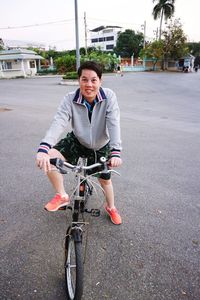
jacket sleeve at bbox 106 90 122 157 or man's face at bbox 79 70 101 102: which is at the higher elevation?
man's face at bbox 79 70 101 102

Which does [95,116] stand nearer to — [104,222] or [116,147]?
[116,147]

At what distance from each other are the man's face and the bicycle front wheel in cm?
120

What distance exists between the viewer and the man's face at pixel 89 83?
2150mm

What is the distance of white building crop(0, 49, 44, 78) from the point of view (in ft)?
113

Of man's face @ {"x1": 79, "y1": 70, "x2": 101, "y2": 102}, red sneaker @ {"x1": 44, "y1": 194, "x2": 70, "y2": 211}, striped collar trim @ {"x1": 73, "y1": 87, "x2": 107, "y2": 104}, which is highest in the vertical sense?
man's face @ {"x1": 79, "y1": 70, "x2": 101, "y2": 102}

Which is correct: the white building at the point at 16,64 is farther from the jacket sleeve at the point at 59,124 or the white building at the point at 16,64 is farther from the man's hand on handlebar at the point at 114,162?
the man's hand on handlebar at the point at 114,162

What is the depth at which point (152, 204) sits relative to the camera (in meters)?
3.28

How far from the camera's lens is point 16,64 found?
1407 inches

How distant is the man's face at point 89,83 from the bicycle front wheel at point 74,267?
1.20m

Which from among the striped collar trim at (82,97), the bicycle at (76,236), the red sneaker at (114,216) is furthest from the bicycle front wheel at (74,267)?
the striped collar trim at (82,97)

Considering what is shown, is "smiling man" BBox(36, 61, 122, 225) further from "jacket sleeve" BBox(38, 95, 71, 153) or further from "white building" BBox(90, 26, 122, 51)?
"white building" BBox(90, 26, 122, 51)

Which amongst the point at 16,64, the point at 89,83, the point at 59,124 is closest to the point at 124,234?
the point at 59,124

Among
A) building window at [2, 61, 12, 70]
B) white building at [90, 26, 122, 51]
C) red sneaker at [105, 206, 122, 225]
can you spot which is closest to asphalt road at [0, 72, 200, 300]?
red sneaker at [105, 206, 122, 225]

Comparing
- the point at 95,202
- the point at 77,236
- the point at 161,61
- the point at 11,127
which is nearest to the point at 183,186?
the point at 95,202
